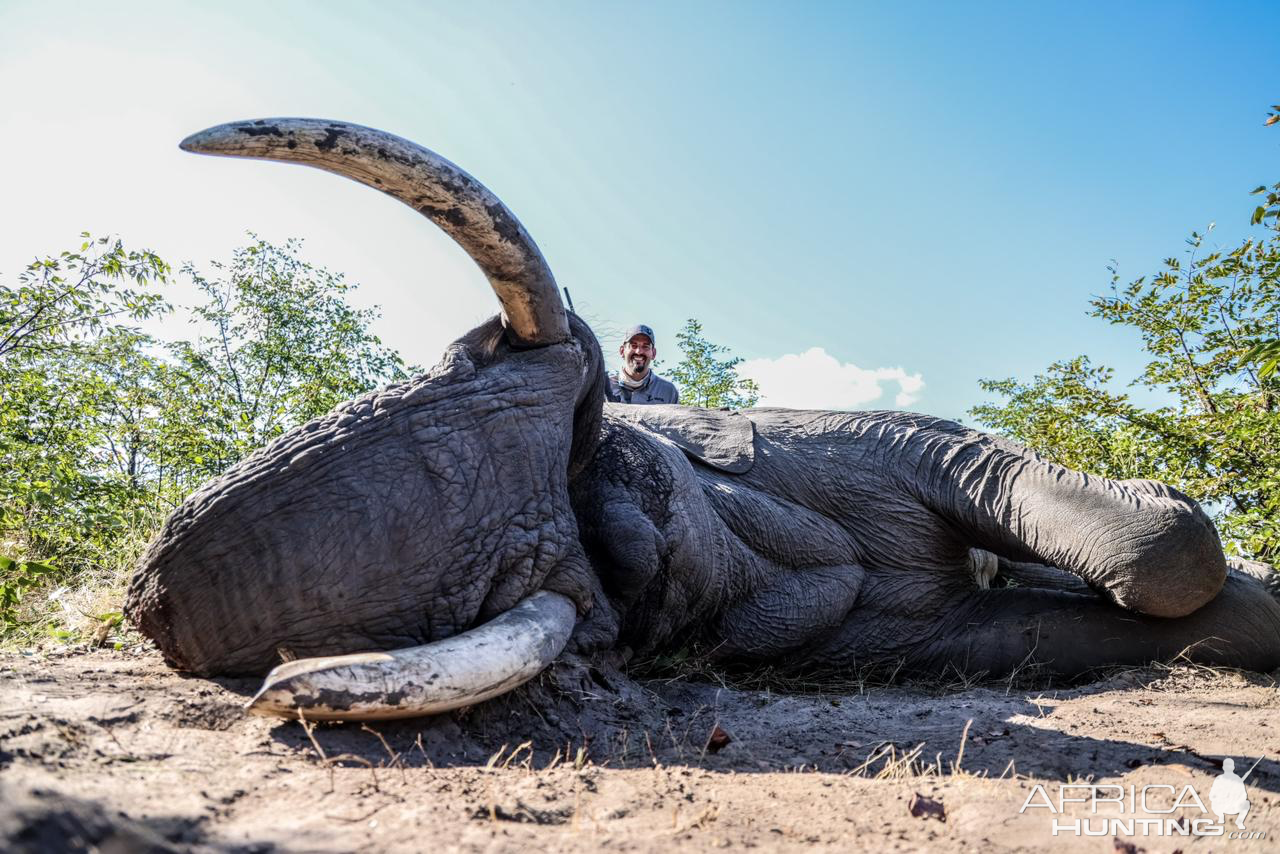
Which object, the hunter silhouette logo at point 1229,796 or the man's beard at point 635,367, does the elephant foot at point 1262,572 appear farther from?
the man's beard at point 635,367

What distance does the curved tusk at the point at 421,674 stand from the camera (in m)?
1.88

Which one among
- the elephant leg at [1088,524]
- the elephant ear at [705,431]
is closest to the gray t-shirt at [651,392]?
the elephant ear at [705,431]

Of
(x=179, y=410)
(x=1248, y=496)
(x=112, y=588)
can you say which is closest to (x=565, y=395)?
(x=112, y=588)

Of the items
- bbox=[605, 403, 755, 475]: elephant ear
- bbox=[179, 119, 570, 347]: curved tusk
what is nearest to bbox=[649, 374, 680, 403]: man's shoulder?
bbox=[605, 403, 755, 475]: elephant ear

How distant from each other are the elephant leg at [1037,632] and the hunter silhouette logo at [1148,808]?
189 centimetres

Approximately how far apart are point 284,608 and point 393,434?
24.0 inches

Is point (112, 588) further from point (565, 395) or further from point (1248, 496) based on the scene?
point (1248, 496)

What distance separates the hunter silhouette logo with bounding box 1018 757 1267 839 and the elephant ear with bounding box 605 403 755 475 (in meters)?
2.37

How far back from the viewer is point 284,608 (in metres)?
2.35

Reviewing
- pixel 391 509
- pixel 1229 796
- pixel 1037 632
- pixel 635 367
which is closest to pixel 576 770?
pixel 391 509

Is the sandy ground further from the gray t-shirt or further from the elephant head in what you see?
the gray t-shirt

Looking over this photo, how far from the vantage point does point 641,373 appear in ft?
27.6

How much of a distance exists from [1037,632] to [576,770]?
9.66ft

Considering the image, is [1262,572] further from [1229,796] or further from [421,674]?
[421,674]
